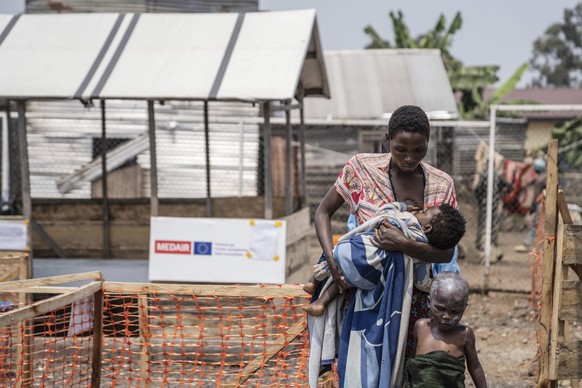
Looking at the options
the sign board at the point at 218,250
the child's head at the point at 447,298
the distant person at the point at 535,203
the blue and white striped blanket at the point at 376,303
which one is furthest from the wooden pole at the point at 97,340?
the distant person at the point at 535,203

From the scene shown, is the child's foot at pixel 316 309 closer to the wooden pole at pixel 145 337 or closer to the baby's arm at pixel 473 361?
the baby's arm at pixel 473 361

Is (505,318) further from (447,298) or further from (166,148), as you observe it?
(166,148)

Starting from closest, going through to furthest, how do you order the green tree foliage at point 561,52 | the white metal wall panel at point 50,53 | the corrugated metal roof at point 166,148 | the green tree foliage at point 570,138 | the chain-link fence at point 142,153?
the white metal wall panel at point 50,53, the chain-link fence at point 142,153, the corrugated metal roof at point 166,148, the green tree foliage at point 570,138, the green tree foliage at point 561,52

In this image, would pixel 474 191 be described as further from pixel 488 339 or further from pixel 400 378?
pixel 400 378

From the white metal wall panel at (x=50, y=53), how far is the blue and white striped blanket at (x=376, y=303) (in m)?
5.21

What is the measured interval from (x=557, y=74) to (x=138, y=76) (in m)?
64.2

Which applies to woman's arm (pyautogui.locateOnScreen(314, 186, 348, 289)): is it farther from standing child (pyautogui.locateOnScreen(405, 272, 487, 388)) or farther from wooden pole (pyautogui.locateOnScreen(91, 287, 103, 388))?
wooden pole (pyautogui.locateOnScreen(91, 287, 103, 388))

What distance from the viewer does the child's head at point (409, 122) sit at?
10.8ft

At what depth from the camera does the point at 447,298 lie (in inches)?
130

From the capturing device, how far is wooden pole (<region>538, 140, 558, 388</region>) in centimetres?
448

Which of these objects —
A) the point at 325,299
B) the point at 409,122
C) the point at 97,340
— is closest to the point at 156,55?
the point at 97,340

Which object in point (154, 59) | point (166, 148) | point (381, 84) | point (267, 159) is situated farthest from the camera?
point (381, 84)

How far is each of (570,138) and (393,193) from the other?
2187cm

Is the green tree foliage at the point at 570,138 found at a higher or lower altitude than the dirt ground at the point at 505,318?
higher
